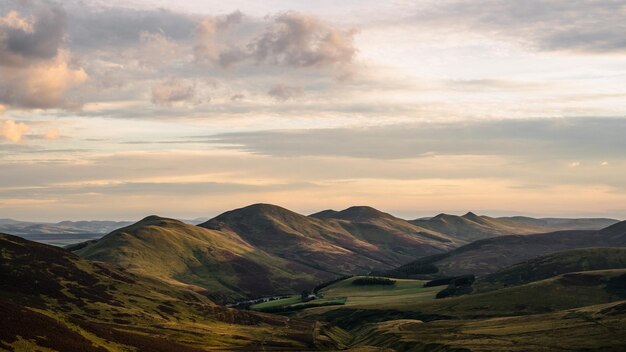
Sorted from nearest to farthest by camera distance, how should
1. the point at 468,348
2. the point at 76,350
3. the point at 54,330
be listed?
the point at 76,350 < the point at 54,330 < the point at 468,348

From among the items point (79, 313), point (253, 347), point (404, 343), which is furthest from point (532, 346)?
point (79, 313)

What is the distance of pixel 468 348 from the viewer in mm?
177750

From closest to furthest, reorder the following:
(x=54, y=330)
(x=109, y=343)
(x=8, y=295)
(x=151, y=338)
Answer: (x=54, y=330) → (x=109, y=343) → (x=151, y=338) → (x=8, y=295)

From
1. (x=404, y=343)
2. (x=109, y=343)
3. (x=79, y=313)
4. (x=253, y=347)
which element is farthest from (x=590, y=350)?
(x=79, y=313)

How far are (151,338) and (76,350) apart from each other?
4902 centimetres

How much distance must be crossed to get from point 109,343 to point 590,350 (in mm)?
127243

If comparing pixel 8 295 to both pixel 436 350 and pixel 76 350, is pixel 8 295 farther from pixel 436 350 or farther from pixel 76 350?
pixel 436 350

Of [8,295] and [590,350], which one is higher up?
[8,295]

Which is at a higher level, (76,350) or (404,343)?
(76,350)

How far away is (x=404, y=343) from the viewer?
200 m

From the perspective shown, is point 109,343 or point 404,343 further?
point 404,343

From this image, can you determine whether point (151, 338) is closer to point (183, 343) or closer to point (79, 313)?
point (183, 343)

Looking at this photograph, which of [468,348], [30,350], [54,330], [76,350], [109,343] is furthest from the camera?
[468,348]

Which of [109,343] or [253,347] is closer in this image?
[109,343]
